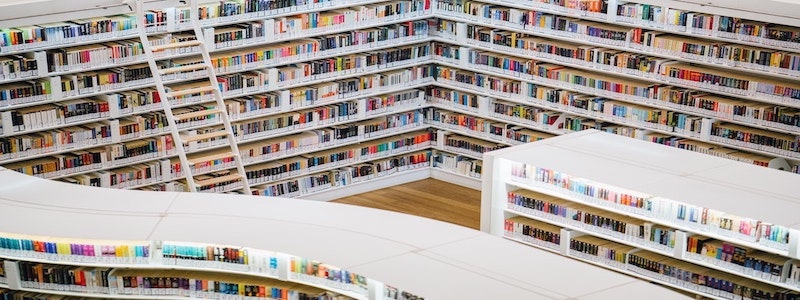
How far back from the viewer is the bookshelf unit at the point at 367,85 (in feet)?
36.1

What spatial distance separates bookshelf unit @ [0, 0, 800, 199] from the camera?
11.0m

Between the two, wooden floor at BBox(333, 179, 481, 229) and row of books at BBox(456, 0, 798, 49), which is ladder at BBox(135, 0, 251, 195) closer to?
wooden floor at BBox(333, 179, 481, 229)

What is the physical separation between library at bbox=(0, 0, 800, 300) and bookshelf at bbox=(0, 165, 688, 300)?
0.02 m

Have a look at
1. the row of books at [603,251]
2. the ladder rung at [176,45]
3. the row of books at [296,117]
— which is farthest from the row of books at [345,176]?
the row of books at [603,251]

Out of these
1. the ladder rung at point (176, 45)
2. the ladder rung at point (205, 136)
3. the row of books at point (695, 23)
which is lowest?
the ladder rung at point (205, 136)

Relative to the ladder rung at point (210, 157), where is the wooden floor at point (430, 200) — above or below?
below

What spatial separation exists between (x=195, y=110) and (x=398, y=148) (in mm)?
2744

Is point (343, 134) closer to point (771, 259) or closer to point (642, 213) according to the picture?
point (642, 213)

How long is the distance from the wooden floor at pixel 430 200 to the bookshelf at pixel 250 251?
4744 millimetres

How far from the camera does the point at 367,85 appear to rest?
13.2m

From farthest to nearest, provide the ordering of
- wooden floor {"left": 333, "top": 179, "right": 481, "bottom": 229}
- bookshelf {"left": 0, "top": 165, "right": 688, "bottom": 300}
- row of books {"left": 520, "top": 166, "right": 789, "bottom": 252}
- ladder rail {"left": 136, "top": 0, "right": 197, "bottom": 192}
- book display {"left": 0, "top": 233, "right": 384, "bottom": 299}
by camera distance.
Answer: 1. wooden floor {"left": 333, "top": 179, "right": 481, "bottom": 229}
2. ladder rail {"left": 136, "top": 0, "right": 197, "bottom": 192}
3. row of books {"left": 520, "top": 166, "right": 789, "bottom": 252}
4. book display {"left": 0, "top": 233, "right": 384, "bottom": 299}
5. bookshelf {"left": 0, "top": 165, "right": 688, "bottom": 300}

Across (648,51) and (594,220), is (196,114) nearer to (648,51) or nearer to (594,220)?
(594,220)

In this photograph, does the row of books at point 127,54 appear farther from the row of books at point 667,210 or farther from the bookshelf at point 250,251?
the row of books at point 667,210

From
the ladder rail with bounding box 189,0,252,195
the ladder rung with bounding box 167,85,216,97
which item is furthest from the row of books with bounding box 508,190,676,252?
the ladder rung with bounding box 167,85,216,97
